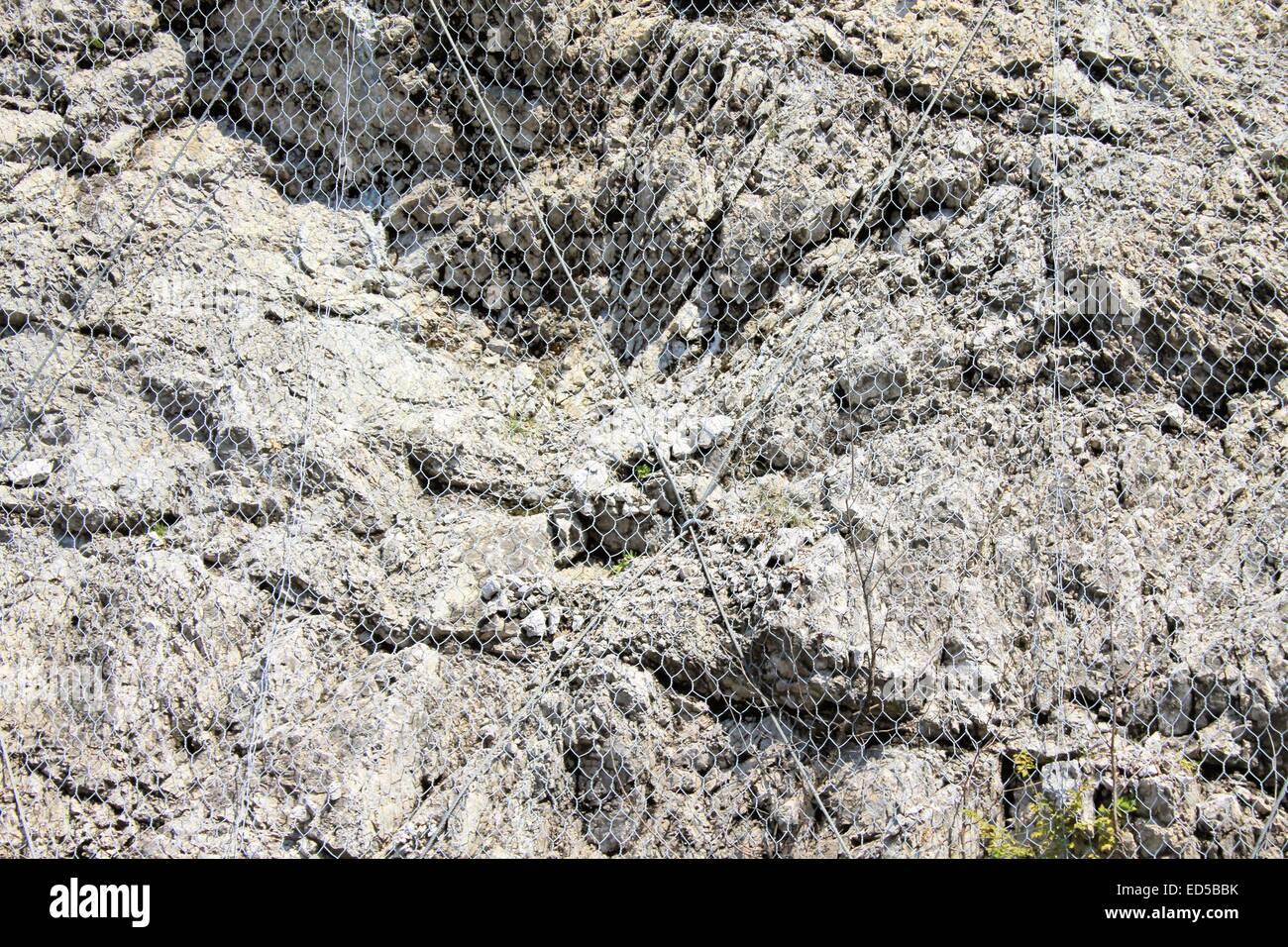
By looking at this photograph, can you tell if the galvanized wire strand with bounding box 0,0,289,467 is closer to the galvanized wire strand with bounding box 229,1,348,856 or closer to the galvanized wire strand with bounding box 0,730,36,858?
the galvanized wire strand with bounding box 229,1,348,856

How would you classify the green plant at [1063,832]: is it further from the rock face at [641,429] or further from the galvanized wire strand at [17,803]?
the galvanized wire strand at [17,803]

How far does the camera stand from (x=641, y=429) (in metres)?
2.23

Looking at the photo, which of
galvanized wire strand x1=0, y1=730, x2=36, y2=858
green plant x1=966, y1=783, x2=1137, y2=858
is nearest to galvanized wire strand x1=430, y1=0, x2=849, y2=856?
green plant x1=966, y1=783, x2=1137, y2=858

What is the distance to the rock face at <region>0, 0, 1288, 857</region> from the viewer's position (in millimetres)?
1931

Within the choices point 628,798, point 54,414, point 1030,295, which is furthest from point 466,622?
point 1030,295

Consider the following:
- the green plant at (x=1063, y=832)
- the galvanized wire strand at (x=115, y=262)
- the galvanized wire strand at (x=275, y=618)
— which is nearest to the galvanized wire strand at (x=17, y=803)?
the galvanized wire strand at (x=275, y=618)

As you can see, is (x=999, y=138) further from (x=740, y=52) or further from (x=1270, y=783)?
(x=1270, y=783)

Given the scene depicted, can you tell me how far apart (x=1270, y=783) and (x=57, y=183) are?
99.3 inches

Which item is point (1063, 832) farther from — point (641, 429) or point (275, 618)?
point (275, 618)

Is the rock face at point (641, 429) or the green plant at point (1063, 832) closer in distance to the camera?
the green plant at point (1063, 832)

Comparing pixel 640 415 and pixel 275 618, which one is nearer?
pixel 275 618

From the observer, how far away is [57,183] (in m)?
2.47

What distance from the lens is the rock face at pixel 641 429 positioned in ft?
6.33

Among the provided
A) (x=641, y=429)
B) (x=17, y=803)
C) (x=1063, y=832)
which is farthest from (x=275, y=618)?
(x=1063, y=832)
